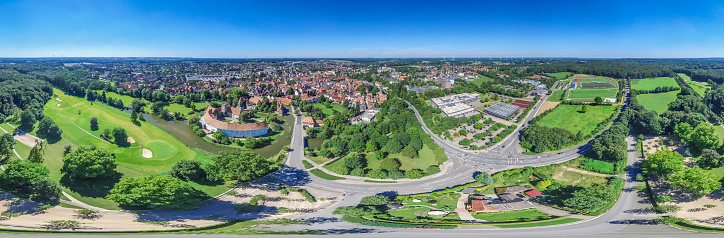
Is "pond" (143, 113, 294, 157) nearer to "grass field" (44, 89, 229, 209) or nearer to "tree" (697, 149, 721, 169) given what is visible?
"grass field" (44, 89, 229, 209)

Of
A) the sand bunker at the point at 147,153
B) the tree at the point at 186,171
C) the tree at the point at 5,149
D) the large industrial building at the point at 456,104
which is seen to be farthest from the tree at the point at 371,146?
the tree at the point at 5,149

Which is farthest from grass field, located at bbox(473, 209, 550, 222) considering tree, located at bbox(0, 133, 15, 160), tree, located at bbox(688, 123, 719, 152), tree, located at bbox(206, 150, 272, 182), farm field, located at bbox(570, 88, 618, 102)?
farm field, located at bbox(570, 88, 618, 102)

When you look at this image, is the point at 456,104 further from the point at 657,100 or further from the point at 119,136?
the point at 119,136

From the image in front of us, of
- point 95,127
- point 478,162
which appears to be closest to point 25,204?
point 95,127

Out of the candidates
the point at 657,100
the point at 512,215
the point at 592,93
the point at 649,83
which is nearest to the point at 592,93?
the point at 592,93

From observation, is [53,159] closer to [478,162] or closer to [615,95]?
[478,162]
